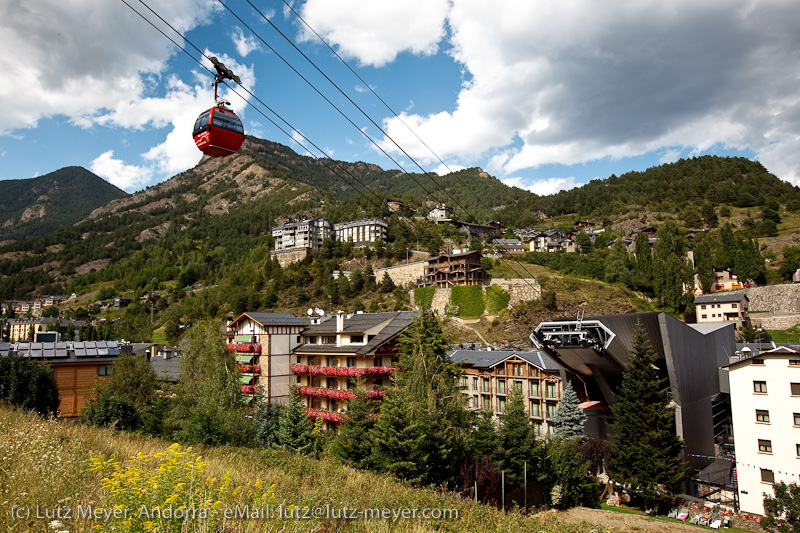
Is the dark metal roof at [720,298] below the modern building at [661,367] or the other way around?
the other way around

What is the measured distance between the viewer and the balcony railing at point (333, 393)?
29.7 metres

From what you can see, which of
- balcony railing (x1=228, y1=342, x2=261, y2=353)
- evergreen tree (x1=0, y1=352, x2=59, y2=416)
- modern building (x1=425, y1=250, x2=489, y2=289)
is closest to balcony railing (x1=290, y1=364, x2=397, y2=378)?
balcony railing (x1=228, y1=342, x2=261, y2=353)

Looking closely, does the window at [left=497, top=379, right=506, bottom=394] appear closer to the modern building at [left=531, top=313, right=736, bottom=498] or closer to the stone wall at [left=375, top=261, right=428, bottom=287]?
the modern building at [left=531, top=313, right=736, bottom=498]

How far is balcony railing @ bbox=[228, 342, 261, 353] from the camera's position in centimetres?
3669

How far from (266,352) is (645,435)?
1069 inches

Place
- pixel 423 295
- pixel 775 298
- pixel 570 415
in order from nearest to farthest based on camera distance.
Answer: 1. pixel 570 415
2. pixel 775 298
3. pixel 423 295

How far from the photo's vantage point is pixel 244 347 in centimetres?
3728

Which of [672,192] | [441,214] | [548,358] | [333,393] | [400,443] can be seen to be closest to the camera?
[400,443]

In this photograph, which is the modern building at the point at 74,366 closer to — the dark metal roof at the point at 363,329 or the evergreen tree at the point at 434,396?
the dark metal roof at the point at 363,329

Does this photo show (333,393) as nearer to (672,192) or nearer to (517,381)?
(517,381)

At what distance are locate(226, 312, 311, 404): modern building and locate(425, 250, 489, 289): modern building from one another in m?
34.4

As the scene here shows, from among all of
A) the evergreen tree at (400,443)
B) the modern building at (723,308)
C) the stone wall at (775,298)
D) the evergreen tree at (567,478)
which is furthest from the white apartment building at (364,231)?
the evergreen tree at (400,443)

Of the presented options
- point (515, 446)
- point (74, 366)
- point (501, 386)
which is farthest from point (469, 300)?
point (74, 366)

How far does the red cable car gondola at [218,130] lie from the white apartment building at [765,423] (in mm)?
29580
